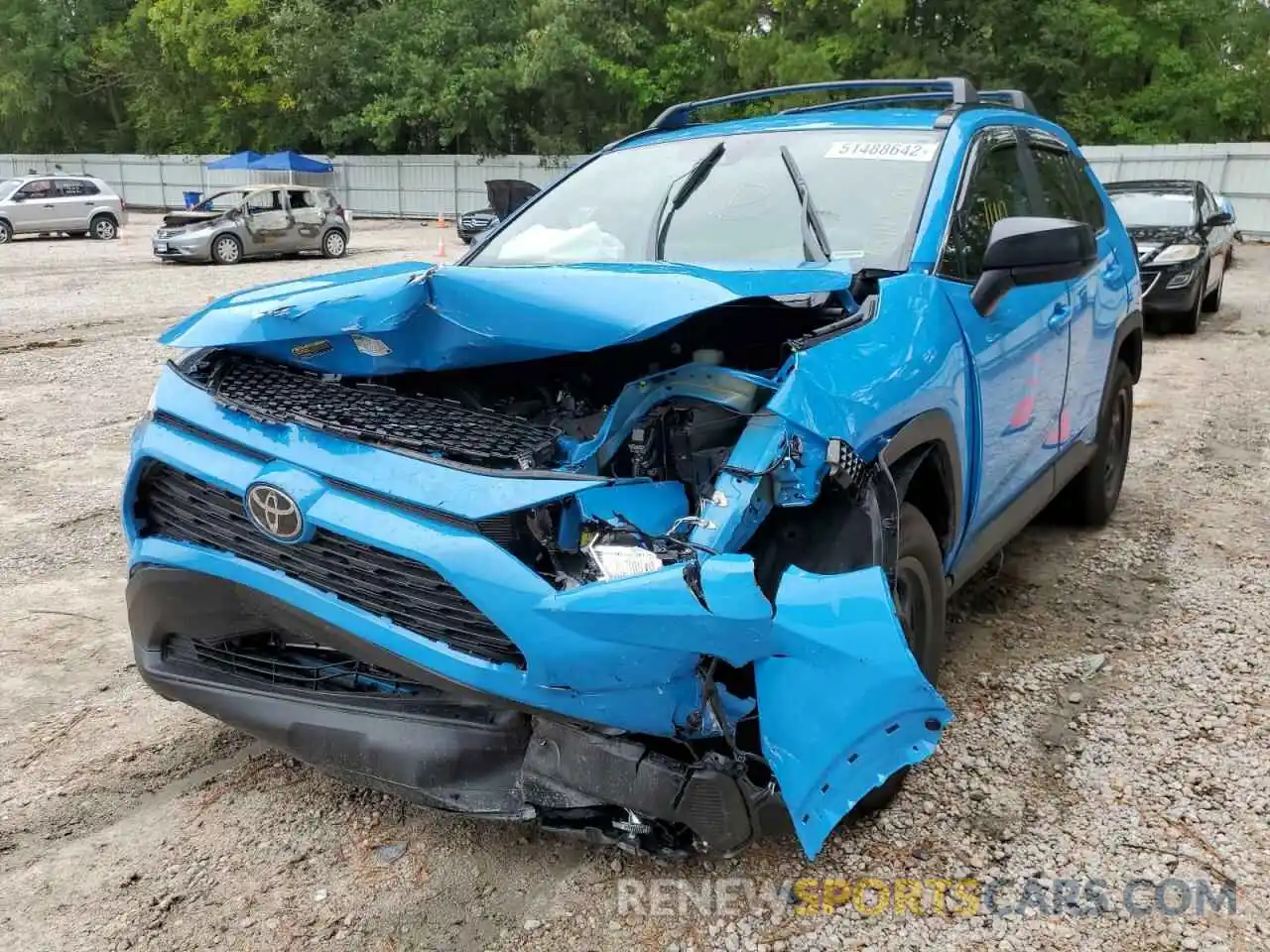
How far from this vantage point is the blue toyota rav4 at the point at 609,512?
2.04 meters

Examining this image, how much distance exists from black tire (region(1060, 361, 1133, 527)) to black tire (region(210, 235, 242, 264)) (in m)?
17.6

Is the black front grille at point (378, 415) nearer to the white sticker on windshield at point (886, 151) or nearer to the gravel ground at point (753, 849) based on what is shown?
the gravel ground at point (753, 849)

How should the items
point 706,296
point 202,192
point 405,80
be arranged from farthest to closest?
point 202,192, point 405,80, point 706,296

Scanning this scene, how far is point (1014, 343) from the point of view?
341 centimetres

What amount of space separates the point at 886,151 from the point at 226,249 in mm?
18330

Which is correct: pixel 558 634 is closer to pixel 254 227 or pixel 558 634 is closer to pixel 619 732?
pixel 619 732

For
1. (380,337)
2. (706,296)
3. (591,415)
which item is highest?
(706,296)

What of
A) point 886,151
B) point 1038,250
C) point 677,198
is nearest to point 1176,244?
point 886,151

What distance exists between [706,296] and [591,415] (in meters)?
0.58

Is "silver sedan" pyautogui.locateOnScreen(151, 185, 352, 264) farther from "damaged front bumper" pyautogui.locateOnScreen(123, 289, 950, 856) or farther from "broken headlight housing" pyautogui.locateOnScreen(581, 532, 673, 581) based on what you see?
"broken headlight housing" pyautogui.locateOnScreen(581, 532, 673, 581)

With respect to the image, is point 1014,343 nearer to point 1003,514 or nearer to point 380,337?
point 1003,514

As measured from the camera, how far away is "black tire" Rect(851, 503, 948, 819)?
2.68 m

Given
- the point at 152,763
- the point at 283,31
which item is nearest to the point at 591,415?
the point at 152,763

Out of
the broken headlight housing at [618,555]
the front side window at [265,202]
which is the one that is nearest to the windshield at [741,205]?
the broken headlight housing at [618,555]
